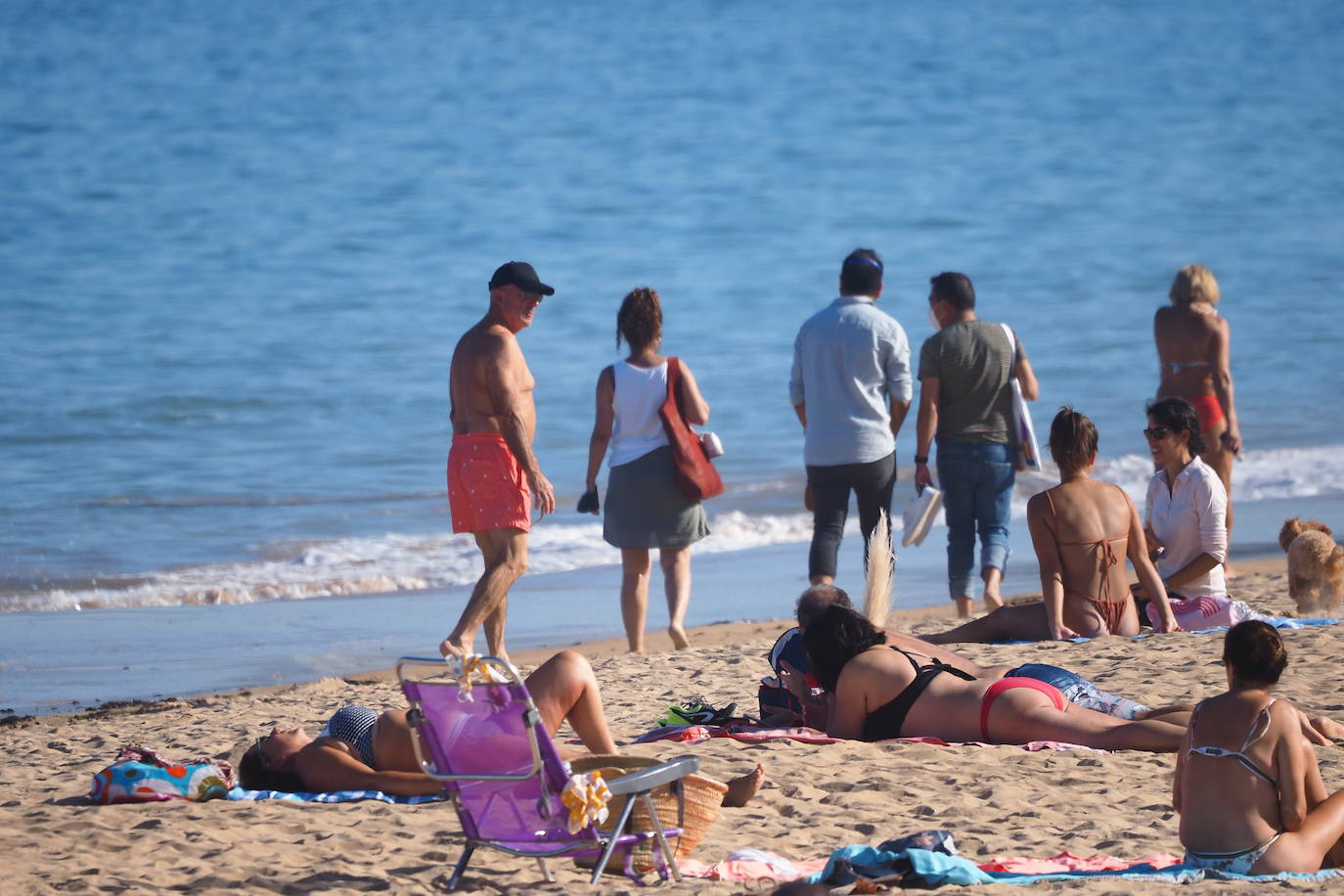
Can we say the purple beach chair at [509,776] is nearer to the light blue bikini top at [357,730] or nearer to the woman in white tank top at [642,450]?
the light blue bikini top at [357,730]

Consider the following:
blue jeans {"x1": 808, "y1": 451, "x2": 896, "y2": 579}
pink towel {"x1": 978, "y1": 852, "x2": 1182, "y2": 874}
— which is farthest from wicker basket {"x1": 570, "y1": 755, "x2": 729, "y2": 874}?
blue jeans {"x1": 808, "y1": 451, "x2": 896, "y2": 579}

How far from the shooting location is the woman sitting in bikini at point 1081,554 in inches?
238

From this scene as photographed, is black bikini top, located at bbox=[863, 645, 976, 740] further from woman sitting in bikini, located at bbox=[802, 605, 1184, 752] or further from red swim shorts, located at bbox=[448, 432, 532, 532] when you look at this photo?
red swim shorts, located at bbox=[448, 432, 532, 532]

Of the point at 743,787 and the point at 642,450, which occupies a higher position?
the point at 642,450

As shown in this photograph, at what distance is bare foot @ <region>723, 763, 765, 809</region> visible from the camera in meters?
4.38

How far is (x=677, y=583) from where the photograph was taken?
708cm

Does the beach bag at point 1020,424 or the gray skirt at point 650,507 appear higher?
the beach bag at point 1020,424

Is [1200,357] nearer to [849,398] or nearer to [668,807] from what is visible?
[849,398]

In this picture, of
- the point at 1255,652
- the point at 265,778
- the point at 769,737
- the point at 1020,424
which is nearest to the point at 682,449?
the point at 1020,424

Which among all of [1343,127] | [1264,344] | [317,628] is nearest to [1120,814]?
[317,628]

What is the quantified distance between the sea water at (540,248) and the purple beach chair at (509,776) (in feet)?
12.9

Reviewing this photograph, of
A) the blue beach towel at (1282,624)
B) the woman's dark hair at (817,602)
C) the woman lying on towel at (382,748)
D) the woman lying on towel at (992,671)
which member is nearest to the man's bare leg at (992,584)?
the blue beach towel at (1282,624)

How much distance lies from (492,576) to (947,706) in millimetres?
1999

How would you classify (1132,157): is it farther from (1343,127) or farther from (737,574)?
(737,574)
